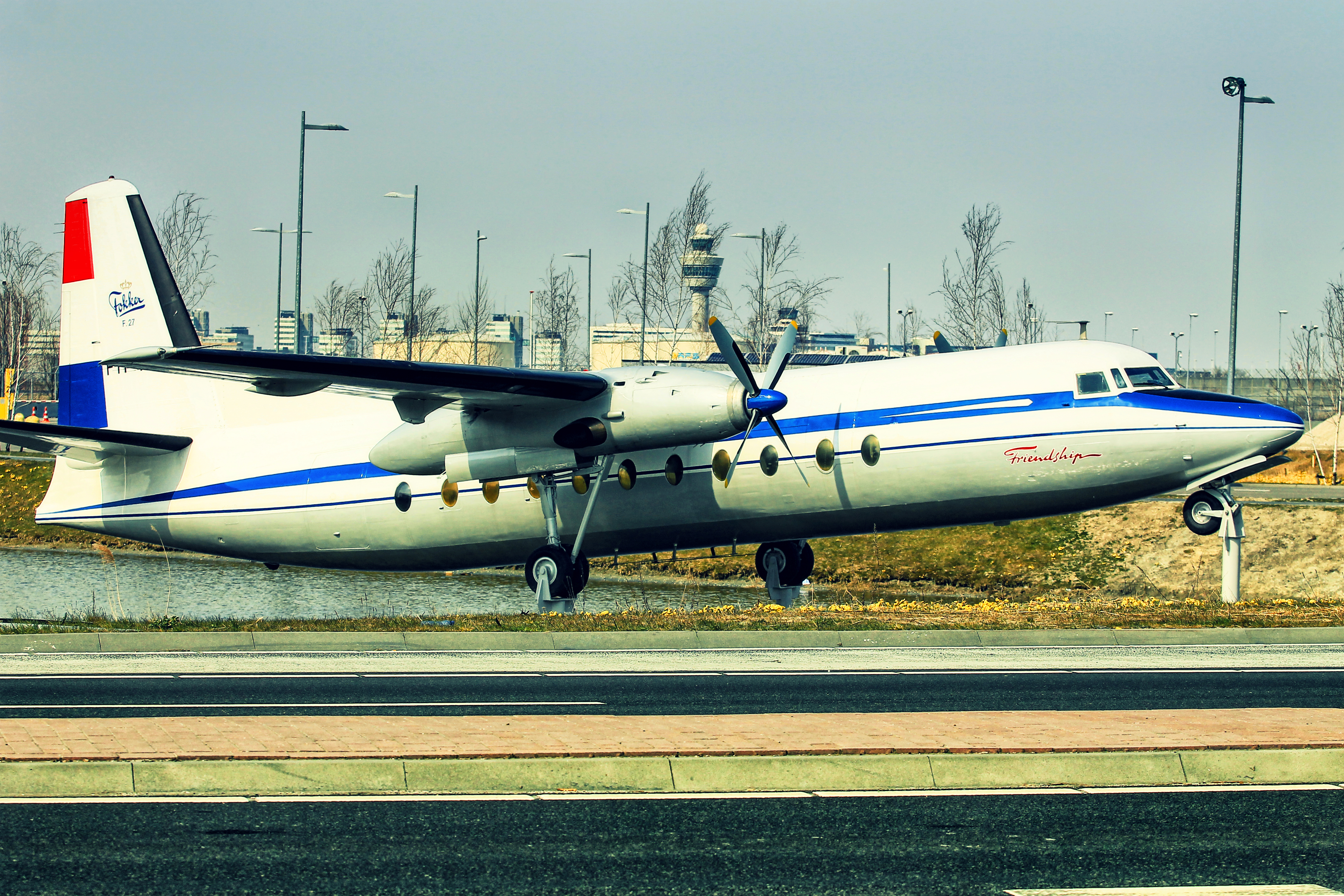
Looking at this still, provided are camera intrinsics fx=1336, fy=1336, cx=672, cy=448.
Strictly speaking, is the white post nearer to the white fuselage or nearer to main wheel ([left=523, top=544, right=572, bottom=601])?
the white fuselage

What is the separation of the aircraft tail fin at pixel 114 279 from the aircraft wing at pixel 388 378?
6276mm

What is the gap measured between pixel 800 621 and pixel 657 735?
1037cm

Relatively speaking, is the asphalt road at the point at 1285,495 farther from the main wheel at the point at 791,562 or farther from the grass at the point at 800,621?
the grass at the point at 800,621

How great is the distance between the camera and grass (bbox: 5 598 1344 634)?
20750mm

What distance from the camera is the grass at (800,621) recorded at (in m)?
20.8

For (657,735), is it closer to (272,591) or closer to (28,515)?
(272,591)

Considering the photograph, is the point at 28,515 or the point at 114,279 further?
the point at 28,515

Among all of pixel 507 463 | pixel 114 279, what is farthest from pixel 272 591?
pixel 507 463

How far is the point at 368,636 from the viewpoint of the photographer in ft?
64.3

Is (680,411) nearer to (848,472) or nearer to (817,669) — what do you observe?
(848,472)

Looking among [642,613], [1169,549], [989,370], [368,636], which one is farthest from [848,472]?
[1169,549]

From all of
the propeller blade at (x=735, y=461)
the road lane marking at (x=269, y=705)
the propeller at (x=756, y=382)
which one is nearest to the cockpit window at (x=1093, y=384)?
the propeller at (x=756, y=382)

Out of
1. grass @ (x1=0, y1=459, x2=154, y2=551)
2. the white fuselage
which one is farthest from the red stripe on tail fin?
grass @ (x1=0, y1=459, x2=154, y2=551)

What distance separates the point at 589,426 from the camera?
78.5ft
